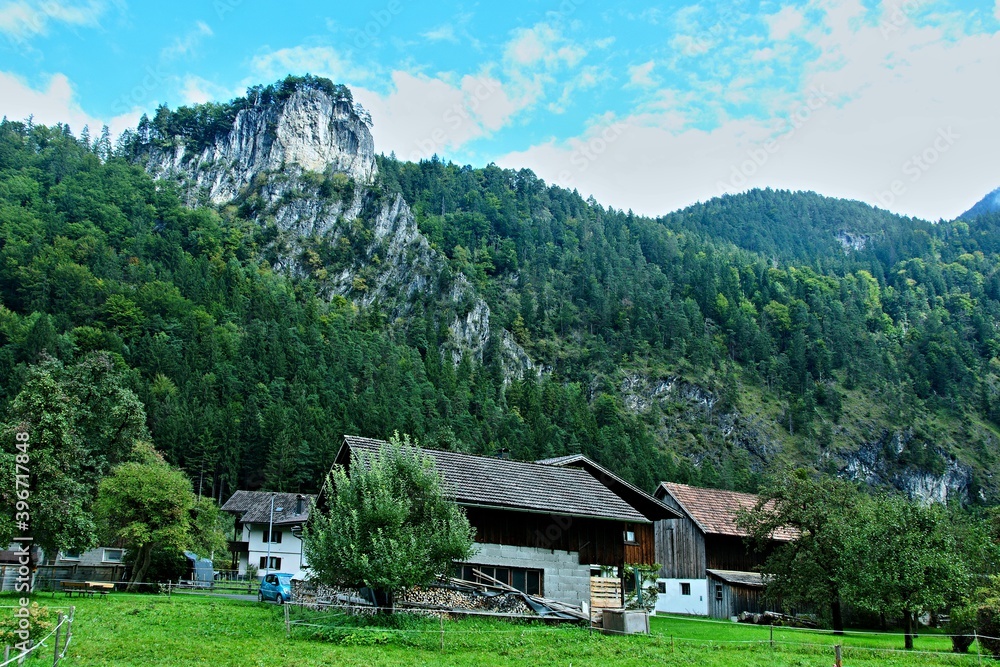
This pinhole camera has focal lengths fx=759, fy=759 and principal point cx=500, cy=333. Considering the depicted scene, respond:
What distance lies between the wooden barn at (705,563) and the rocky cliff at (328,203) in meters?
101

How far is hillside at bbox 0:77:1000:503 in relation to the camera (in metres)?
100

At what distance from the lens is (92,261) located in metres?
126

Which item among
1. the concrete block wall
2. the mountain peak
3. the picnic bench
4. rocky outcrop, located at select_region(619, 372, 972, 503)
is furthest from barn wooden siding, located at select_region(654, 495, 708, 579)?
the mountain peak

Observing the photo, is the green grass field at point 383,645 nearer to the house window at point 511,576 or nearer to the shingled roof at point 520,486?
the house window at point 511,576

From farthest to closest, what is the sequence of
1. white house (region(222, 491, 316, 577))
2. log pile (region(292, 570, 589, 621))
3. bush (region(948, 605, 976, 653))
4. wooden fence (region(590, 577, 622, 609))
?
white house (region(222, 491, 316, 577)), wooden fence (region(590, 577, 622, 609)), bush (region(948, 605, 976, 653)), log pile (region(292, 570, 589, 621))

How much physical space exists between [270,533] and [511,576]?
32.9m

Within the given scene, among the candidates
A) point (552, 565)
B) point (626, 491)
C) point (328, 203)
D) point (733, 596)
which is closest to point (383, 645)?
point (552, 565)

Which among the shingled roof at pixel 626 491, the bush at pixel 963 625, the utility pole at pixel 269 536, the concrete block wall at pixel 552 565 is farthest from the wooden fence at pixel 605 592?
the utility pole at pixel 269 536

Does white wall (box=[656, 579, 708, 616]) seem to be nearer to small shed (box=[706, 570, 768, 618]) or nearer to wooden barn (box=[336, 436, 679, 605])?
small shed (box=[706, 570, 768, 618])

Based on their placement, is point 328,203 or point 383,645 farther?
point 328,203

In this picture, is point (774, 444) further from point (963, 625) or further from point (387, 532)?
point (387, 532)

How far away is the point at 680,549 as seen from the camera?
4778 centimetres

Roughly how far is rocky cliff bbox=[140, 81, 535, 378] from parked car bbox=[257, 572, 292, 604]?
112 meters

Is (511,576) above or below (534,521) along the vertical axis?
below
